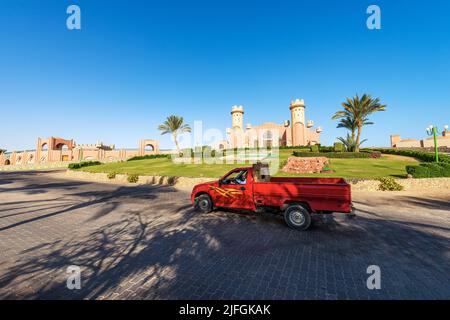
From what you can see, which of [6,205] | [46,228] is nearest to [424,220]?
[46,228]

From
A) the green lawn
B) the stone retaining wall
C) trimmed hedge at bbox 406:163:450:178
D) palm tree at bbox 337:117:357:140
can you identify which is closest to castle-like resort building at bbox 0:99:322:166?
palm tree at bbox 337:117:357:140

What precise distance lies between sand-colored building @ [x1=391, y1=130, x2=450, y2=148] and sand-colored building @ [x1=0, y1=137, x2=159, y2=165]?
75049mm

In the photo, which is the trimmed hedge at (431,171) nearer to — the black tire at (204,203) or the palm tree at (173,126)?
the black tire at (204,203)

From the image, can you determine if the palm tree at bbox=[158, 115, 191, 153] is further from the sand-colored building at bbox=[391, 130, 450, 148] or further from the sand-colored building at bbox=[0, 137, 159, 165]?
the sand-colored building at bbox=[391, 130, 450, 148]

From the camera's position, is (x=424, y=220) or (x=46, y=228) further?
(x=424, y=220)

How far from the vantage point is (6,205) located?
993 cm

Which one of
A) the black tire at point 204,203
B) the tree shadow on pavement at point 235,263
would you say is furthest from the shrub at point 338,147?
the black tire at point 204,203

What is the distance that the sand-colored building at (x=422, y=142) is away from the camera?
4438 centimetres

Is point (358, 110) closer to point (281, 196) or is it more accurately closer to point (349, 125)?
point (349, 125)

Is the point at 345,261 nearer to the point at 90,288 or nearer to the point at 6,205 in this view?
the point at 90,288

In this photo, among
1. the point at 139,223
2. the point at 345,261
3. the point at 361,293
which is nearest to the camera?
the point at 361,293

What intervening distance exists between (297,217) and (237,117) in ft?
174

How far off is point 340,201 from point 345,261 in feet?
6.41

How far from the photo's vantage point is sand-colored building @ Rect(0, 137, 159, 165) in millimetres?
54031
